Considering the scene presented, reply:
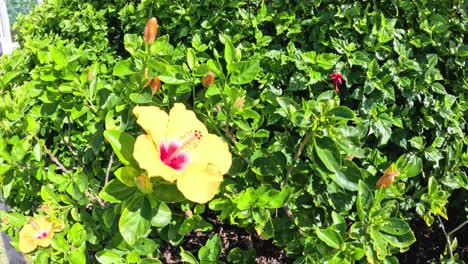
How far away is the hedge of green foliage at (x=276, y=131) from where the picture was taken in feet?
5.26

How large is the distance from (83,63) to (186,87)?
122 centimetres

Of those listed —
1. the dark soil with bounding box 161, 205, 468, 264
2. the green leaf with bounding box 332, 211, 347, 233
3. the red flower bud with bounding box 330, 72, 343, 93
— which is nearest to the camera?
the green leaf with bounding box 332, 211, 347, 233

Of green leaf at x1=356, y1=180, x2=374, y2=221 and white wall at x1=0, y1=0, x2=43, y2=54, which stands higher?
green leaf at x1=356, y1=180, x2=374, y2=221

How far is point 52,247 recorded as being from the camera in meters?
1.67

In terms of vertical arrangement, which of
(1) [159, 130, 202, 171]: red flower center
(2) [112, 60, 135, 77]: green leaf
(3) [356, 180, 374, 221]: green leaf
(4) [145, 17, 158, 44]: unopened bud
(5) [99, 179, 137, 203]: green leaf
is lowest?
(3) [356, 180, 374, 221]: green leaf

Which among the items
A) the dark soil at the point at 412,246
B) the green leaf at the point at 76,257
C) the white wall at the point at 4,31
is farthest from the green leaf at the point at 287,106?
the white wall at the point at 4,31

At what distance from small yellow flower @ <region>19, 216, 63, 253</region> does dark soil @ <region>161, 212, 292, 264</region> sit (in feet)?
2.49

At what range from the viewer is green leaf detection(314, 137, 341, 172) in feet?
4.95

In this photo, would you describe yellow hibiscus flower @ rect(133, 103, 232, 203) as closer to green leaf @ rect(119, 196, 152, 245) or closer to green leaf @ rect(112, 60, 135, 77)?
green leaf @ rect(119, 196, 152, 245)

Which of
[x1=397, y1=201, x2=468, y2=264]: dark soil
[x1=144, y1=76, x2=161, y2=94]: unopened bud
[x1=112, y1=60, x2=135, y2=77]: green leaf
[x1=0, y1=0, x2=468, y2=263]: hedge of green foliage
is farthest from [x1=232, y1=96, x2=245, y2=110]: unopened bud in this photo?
[x1=397, y1=201, x2=468, y2=264]: dark soil

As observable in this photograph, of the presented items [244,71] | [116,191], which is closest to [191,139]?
[116,191]

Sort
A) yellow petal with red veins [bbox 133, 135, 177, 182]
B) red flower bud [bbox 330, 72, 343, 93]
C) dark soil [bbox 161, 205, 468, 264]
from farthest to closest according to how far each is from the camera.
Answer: dark soil [bbox 161, 205, 468, 264], red flower bud [bbox 330, 72, 343, 93], yellow petal with red veins [bbox 133, 135, 177, 182]

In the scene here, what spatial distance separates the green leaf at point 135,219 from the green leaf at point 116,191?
3cm

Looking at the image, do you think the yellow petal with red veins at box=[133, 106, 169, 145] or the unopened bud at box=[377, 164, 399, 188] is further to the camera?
the unopened bud at box=[377, 164, 399, 188]
